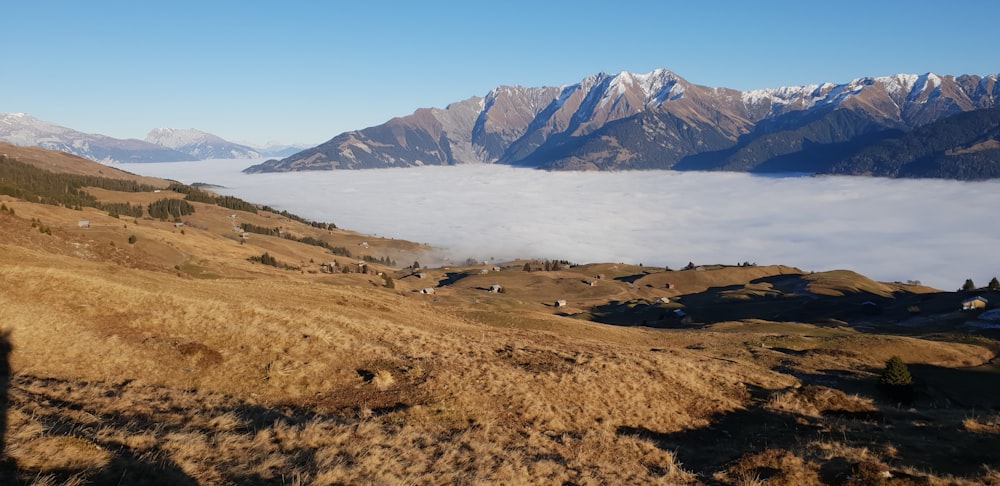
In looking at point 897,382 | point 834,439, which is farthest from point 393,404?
point 897,382

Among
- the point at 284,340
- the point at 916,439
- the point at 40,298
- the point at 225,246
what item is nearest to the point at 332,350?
the point at 284,340

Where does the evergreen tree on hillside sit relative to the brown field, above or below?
below

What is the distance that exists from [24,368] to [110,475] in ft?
46.8

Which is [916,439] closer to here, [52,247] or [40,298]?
[40,298]

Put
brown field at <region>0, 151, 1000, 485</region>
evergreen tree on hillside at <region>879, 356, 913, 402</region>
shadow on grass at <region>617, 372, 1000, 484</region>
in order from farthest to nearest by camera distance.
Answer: evergreen tree on hillside at <region>879, 356, 913, 402</region>, shadow on grass at <region>617, 372, 1000, 484</region>, brown field at <region>0, 151, 1000, 485</region>

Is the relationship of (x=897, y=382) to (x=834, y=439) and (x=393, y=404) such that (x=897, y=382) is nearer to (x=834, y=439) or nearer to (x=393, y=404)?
(x=834, y=439)

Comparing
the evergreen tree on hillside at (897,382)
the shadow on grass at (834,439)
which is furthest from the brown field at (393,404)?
the evergreen tree on hillside at (897,382)

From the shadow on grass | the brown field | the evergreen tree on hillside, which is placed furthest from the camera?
the evergreen tree on hillside

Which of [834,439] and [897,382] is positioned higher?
[834,439]

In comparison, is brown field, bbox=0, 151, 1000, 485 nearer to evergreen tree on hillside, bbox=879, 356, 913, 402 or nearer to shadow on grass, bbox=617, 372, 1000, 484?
shadow on grass, bbox=617, 372, 1000, 484

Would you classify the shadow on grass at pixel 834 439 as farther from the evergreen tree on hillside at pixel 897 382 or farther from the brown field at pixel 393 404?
the evergreen tree on hillside at pixel 897 382

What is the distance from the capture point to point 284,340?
94.9 feet

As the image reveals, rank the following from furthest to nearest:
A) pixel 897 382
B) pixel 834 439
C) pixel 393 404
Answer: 1. pixel 897 382
2. pixel 393 404
3. pixel 834 439

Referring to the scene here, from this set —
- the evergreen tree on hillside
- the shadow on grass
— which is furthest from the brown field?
the evergreen tree on hillside
